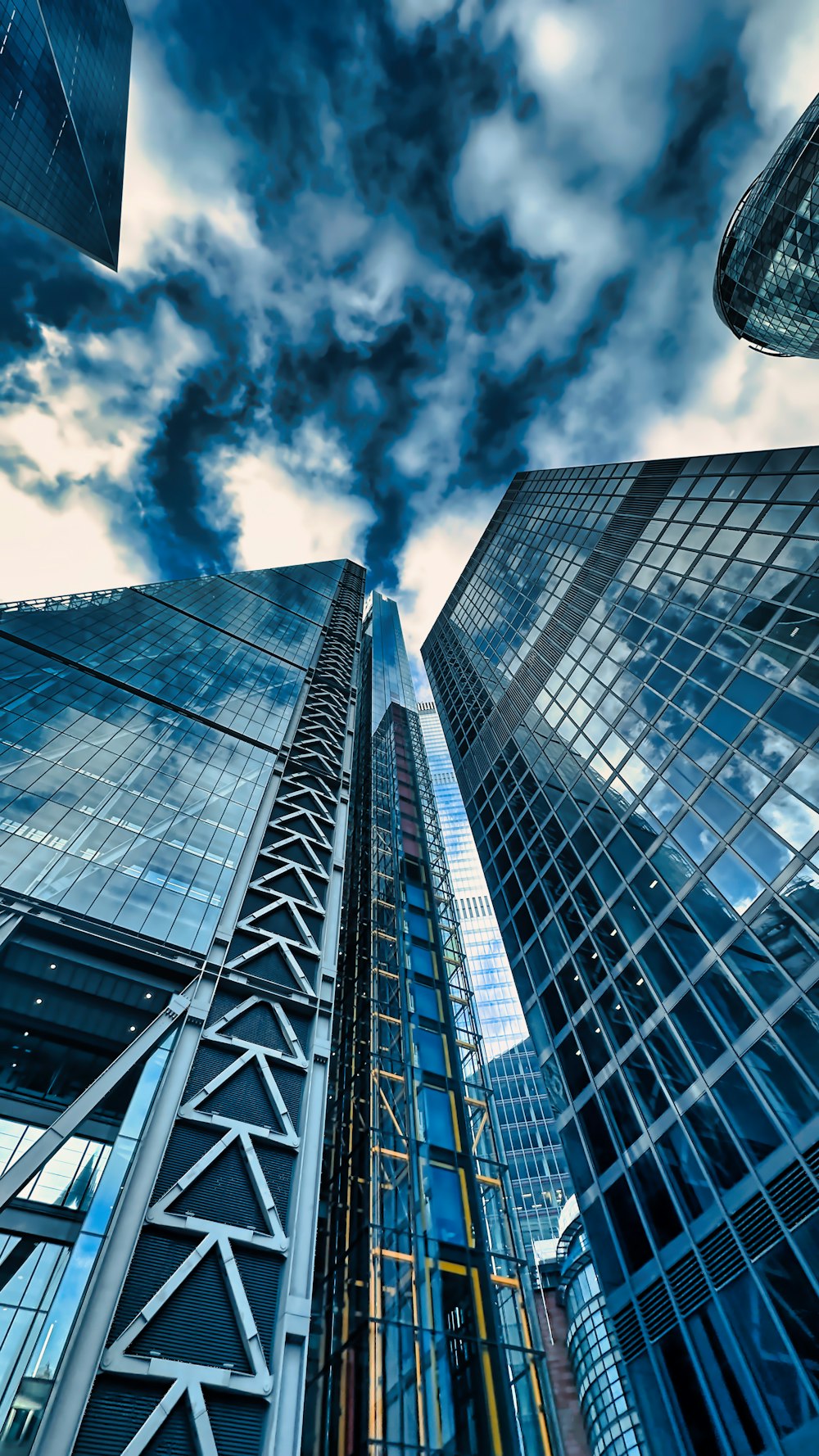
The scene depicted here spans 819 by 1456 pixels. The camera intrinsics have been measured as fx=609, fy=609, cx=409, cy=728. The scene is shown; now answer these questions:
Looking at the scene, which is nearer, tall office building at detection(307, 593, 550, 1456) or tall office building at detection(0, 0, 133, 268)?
tall office building at detection(307, 593, 550, 1456)

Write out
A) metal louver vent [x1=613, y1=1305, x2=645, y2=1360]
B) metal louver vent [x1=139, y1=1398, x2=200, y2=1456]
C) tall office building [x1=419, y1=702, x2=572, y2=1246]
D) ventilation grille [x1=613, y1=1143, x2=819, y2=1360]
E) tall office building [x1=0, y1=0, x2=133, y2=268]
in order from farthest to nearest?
1. tall office building [x1=419, y1=702, x2=572, y2=1246]
2. tall office building [x1=0, y1=0, x2=133, y2=268]
3. metal louver vent [x1=613, y1=1305, x2=645, y2=1360]
4. ventilation grille [x1=613, y1=1143, x2=819, y2=1360]
5. metal louver vent [x1=139, y1=1398, x2=200, y2=1456]

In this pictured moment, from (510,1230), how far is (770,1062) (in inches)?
426

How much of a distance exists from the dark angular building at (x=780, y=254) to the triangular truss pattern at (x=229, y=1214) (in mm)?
66939

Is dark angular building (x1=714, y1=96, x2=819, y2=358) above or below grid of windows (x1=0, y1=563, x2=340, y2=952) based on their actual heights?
above

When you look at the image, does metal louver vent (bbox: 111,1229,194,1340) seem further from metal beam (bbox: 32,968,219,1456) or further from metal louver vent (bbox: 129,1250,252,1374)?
metal louver vent (bbox: 129,1250,252,1374)

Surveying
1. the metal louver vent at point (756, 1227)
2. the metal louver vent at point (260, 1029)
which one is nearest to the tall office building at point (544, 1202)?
the metal louver vent at point (756, 1227)

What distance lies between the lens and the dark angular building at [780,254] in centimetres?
4975

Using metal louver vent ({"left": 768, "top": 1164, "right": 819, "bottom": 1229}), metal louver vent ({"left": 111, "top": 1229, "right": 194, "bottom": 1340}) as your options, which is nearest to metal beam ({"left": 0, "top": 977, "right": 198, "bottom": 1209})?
metal louver vent ({"left": 111, "top": 1229, "right": 194, "bottom": 1340})

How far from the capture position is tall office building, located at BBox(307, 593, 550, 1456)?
52.4 ft

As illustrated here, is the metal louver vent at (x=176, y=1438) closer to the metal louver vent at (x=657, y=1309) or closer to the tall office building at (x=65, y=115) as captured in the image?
the metal louver vent at (x=657, y=1309)

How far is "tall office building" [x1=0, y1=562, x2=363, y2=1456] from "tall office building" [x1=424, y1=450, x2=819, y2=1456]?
10.7 metres

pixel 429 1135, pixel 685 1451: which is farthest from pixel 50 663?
Answer: pixel 685 1451

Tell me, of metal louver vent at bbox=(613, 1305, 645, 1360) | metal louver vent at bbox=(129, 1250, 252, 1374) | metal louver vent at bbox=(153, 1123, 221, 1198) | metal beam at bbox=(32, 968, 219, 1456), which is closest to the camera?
metal beam at bbox=(32, 968, 219, 1456)

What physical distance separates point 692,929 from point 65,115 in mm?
92475
